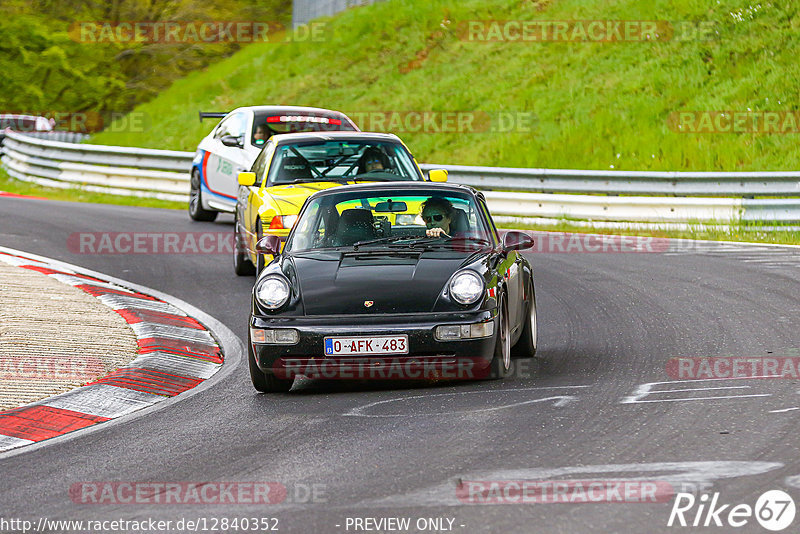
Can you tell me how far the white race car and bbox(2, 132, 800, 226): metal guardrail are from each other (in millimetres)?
1617

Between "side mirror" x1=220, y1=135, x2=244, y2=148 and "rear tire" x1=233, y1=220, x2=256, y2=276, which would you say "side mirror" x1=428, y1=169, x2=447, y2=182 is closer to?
"rear tire" x1=233, y1=220, x2=256, y2=276

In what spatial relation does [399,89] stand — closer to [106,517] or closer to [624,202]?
[624,202]

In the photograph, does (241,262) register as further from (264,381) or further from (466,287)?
(466,287)

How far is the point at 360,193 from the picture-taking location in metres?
9.52

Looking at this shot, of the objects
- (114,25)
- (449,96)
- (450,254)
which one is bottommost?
(450,254)

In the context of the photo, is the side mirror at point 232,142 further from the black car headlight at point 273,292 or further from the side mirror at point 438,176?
the black car headlight at point 273,292

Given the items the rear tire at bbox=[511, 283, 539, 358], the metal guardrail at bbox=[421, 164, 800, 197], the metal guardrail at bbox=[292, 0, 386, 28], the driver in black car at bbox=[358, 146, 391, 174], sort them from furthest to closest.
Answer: the metal guardrail at bbox=[292, 0, 386, 28], the metal guardrail at bbox=[421, 164, 800, 197], the driver in black car at bbox=[358, 146, 391, 174], the rear tire at bbox=[511, 283, 539, 358]

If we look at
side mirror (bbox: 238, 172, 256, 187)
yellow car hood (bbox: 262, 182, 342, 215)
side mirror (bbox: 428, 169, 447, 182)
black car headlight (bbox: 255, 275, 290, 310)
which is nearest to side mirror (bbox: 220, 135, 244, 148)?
side mirror (bbox: 238, 172, 256, 187)

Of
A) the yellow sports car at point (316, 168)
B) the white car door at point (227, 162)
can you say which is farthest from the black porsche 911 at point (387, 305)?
the white car door at point (227, 162)

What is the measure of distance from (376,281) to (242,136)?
9443 millimetres

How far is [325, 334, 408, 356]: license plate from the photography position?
790cm

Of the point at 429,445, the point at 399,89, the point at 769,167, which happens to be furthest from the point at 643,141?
the point at 429,445

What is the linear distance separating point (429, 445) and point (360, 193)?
11.1 ft

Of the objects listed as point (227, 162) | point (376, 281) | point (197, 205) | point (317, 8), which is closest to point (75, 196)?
point (197, 205)
